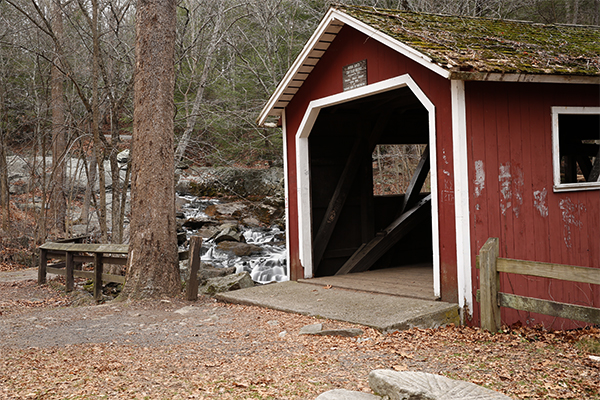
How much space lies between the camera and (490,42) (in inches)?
287

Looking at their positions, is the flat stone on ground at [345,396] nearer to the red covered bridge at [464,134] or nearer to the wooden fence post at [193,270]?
the red covered bridge at [464,134]

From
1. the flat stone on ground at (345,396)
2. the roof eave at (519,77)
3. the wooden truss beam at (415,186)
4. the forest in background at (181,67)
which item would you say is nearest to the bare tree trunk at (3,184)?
the forest in background at (181,67)

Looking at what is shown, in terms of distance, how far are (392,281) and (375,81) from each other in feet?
10.2

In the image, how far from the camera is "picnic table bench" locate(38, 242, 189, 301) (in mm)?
9078

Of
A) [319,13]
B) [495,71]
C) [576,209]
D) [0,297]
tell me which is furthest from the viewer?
[319,13]

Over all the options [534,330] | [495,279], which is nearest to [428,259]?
[534,330]

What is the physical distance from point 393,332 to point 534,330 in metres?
1.83

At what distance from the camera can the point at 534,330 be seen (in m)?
6.42

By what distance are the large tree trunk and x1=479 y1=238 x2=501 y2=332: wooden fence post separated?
4.80 m

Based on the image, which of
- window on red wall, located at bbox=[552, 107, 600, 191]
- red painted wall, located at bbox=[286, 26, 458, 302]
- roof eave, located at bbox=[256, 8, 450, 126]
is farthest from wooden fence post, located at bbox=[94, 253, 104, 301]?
window on red wall, located at bbox=[552, 107, 600, 191]

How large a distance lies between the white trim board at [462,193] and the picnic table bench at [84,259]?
4.52 metres

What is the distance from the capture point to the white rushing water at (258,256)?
14.0m

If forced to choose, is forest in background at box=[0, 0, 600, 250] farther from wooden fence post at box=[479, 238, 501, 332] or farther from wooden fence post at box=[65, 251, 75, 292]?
wooden fence post at box=[479, 238, 501, 332]

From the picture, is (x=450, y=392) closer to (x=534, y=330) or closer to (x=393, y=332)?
(x=393, y=332)
